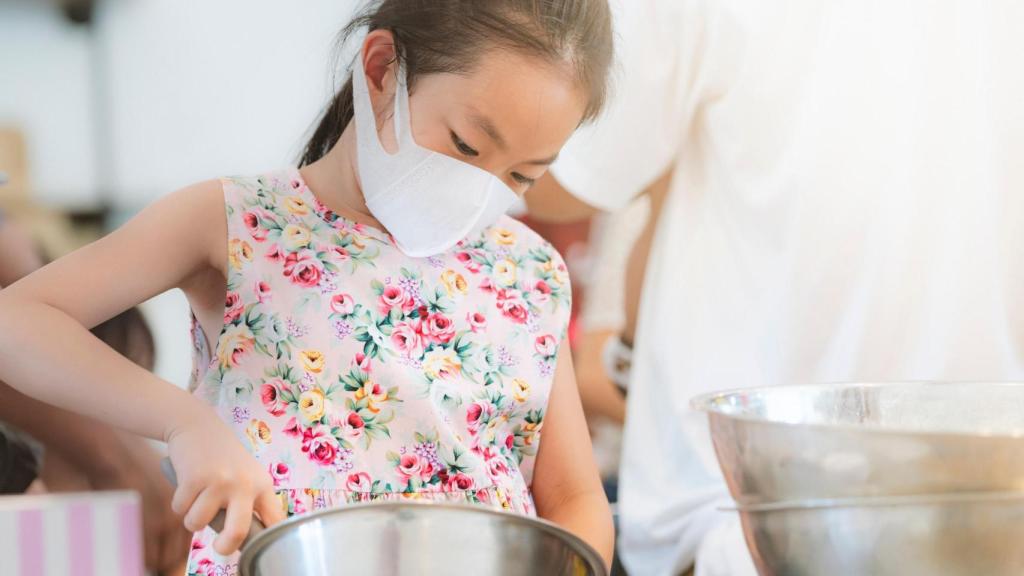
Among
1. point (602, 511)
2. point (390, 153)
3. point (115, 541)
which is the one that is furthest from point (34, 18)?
point (602, 511)

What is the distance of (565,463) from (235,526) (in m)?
0.41

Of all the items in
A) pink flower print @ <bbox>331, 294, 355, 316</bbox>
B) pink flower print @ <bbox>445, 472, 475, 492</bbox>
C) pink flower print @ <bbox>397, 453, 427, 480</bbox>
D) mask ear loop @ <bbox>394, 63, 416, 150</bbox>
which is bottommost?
pink flower print @ <bbox>445, 472, 475, 492</bbox>

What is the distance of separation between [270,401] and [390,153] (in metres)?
0.21

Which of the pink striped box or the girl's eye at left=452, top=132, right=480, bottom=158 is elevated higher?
the girl's eye at left=452, top=132, right=480, bottom=158

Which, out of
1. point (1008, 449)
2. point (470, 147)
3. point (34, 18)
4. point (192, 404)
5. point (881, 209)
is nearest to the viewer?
point (1008, 449)

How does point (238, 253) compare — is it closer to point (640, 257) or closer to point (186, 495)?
point (186, 495)

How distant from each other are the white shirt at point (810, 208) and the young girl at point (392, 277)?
0.30m

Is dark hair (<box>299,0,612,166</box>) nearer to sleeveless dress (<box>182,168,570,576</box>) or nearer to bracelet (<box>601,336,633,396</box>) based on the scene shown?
sleeveless dress (<box>182,168,570,576</box>)

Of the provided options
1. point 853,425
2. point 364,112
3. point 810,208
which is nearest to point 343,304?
point 364,112

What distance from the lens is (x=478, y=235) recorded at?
37.9 inches

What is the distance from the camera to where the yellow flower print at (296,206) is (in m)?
0.89

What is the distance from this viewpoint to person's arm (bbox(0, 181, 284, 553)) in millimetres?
625

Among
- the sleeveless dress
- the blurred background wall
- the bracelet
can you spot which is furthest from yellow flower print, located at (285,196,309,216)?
the bracelet

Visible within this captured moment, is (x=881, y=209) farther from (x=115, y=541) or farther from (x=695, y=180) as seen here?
(x=115, y=541)
